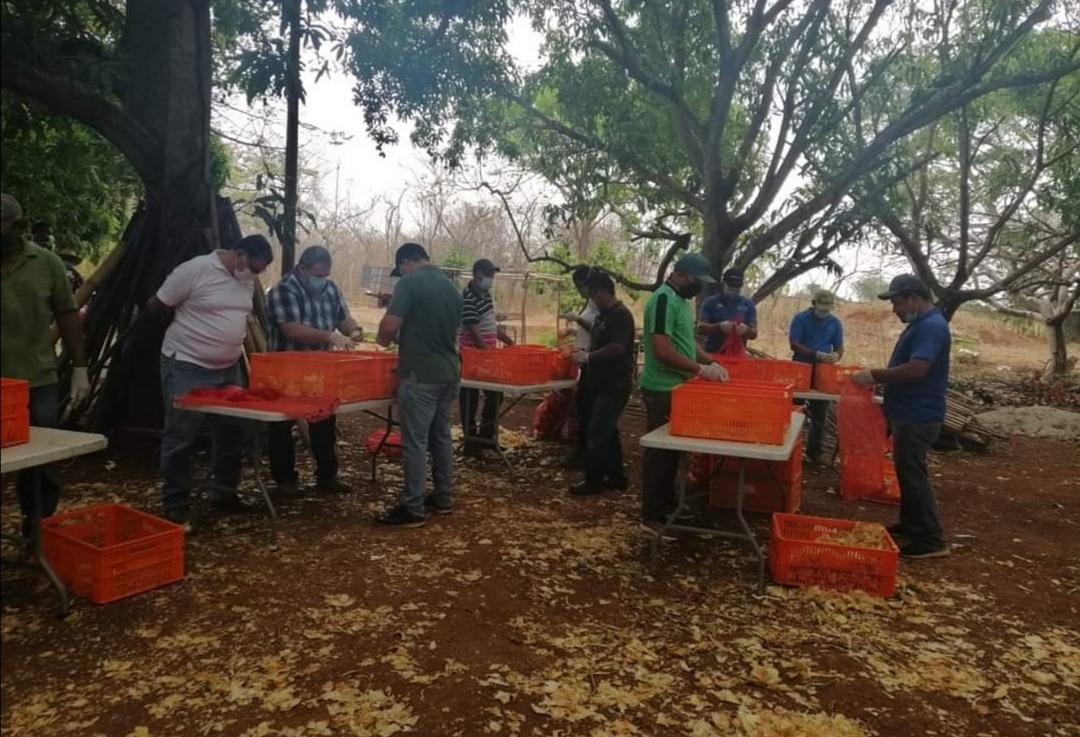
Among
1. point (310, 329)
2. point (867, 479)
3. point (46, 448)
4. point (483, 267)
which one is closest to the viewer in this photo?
point (46, 448)

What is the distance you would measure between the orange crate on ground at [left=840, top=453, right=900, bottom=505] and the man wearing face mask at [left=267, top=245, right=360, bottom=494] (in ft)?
A: 12.9

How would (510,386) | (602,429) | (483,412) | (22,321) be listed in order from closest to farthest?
(22,321)
(602,429)
(510,386)
(483,412)

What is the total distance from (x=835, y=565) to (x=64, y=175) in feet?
13.1

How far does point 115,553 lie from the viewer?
11.0 ft

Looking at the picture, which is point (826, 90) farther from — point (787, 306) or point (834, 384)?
point (787, 306)

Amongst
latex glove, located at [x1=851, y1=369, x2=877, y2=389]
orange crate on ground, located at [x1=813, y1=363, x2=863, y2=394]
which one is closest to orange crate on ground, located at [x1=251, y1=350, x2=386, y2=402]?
latex glove, located at [x1=851, y1=369, x2=877, y2=389]

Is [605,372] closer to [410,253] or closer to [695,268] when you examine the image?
[695,268]

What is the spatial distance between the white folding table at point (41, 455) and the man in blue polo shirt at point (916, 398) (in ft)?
14.2

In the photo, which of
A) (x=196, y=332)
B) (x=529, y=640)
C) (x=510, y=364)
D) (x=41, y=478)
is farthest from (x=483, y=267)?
(x=41, y=478)

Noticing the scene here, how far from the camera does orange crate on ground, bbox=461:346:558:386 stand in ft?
21.2

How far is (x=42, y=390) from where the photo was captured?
9.56 ft

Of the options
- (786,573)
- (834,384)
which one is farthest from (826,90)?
(786,573)

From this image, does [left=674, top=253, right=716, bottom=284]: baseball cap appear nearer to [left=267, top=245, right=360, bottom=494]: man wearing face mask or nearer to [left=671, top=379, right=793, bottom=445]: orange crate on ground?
[left=671, top=379, right=793, bottom=445]: orange crate on ground

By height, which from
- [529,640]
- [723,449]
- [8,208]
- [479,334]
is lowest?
[529,640]
